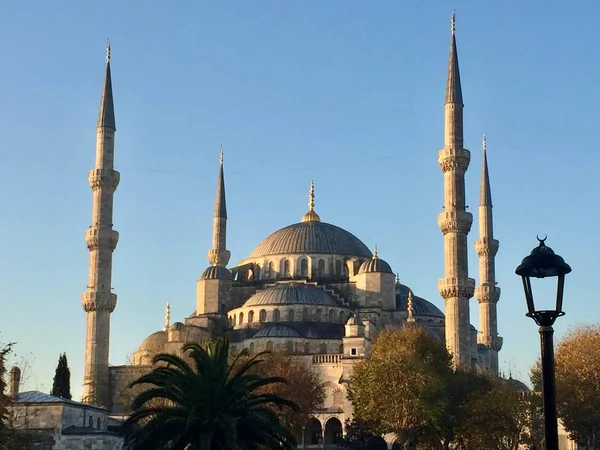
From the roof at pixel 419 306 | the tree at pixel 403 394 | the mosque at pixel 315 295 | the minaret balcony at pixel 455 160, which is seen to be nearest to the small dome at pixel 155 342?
the mosque at pixel 315 295

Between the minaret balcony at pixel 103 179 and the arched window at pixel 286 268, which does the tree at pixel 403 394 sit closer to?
the minaret balcony at pixel 103 179

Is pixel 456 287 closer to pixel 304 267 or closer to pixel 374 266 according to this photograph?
pixel 374 266

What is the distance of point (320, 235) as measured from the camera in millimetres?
73625

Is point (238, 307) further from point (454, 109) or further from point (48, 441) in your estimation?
point (48, 441)

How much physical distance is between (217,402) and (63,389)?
94.2 ft

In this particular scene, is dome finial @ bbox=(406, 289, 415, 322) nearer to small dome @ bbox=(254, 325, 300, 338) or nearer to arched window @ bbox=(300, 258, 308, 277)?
small dome @ bbox=(254, 325, 300, 338)

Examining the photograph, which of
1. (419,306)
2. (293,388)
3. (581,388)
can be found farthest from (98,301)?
(581,388)

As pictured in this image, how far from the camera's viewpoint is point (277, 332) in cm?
6150

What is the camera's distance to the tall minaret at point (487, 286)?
220ft

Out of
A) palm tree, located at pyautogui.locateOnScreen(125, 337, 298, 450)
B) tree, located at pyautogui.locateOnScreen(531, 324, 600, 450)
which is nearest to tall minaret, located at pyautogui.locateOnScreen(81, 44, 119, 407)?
tree, located at pyautogui.locateOnScreen(531, 324, 600, 450)

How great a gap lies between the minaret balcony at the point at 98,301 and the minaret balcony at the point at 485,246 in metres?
23.2

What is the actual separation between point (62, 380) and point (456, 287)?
20.5 m

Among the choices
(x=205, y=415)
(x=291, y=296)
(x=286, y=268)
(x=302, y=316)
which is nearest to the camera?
(x=205, y=415)

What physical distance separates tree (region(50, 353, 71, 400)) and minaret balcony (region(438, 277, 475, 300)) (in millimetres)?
19683
